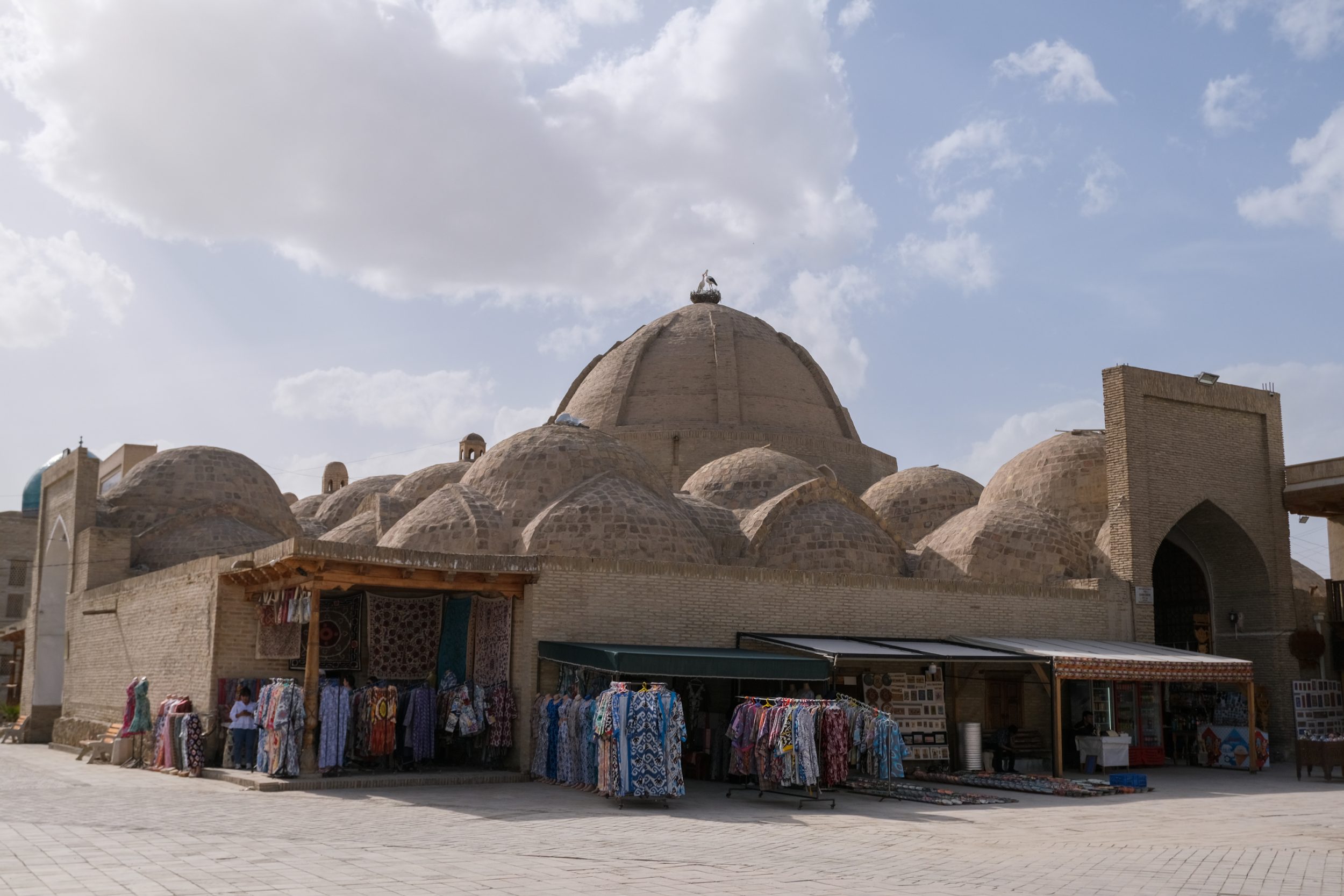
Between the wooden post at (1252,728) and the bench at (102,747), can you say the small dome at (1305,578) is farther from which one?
the bench at (102,747)

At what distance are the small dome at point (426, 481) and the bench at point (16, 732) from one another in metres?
7.22

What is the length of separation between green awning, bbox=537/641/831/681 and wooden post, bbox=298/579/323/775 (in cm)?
228

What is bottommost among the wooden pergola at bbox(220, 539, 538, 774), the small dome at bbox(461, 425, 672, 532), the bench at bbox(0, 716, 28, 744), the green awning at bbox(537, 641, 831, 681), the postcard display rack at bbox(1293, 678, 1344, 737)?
the bench at bbox(0, 716, 28, 744)

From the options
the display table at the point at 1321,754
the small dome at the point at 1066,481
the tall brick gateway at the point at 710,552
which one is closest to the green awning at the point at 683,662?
the tall brick gateway at the point at 710,552

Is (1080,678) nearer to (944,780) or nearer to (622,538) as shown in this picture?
(944,780)

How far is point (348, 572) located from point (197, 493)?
1130 centimetres

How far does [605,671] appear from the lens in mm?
12180

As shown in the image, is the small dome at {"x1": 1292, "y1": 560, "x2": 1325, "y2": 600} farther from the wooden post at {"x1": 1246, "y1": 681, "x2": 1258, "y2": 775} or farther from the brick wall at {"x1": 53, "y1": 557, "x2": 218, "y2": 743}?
the brick wall at {"x1": 53, "y1": 557, "x2": 218, "y2": 743}

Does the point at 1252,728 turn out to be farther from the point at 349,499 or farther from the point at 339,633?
the point at 349,499

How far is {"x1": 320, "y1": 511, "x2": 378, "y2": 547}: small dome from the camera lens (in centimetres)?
2092

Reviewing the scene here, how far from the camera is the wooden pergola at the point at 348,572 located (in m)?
12.3

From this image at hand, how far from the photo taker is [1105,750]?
52.8 ft

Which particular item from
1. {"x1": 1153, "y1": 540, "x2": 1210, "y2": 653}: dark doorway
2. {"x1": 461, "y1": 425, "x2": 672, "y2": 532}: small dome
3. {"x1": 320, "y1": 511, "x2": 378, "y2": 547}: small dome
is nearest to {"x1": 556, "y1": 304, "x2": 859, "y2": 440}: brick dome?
{"x1": 320, "y1": 511, "x2": 378, "y2": 547}: small dome

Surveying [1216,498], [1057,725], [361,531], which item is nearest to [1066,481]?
[1216,498]
